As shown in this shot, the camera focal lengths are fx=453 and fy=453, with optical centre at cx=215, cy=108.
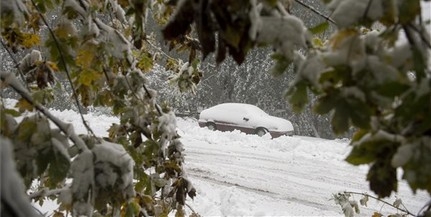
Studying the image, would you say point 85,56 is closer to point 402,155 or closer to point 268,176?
point 402,155

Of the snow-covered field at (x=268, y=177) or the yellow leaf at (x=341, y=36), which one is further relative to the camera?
the snow-covered field at (x=268, y=177)

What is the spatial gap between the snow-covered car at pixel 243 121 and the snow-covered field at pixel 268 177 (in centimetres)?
152

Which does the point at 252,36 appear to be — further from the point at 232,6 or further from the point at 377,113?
the point at 377,113

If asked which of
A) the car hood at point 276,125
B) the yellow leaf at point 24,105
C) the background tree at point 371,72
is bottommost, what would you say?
the car hood at point 276,125

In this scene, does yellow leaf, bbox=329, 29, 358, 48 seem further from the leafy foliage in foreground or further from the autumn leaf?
the autumn leaf

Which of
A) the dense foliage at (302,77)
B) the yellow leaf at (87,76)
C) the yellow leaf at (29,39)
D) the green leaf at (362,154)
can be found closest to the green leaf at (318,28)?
the dense foliage at (302,77)

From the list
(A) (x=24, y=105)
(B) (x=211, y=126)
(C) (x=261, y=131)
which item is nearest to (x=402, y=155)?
(A) (x=24, y=105)

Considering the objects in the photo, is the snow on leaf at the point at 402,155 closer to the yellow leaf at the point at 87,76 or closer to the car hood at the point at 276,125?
the yellow leaf at the point at 87,76

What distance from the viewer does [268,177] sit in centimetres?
970

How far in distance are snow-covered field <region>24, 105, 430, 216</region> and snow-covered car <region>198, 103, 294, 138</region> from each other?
1518mm

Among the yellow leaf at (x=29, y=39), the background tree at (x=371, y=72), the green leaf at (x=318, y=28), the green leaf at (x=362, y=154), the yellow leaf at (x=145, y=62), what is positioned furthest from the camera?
the yellow leaf at (x=145, y=62)

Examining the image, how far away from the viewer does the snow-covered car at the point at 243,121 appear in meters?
15.5

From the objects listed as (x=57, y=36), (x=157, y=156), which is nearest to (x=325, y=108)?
(x=57, y=36)

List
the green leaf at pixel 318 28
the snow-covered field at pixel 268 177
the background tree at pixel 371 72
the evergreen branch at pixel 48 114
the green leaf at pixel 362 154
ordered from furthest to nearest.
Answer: the snow-covered field at pixel 268 177 < the evergreen branch at pixel 48 114 < the green leaf at pixel 318 28 < the green leaf at pixel 362 154 < the background tree at pixel 371 72
